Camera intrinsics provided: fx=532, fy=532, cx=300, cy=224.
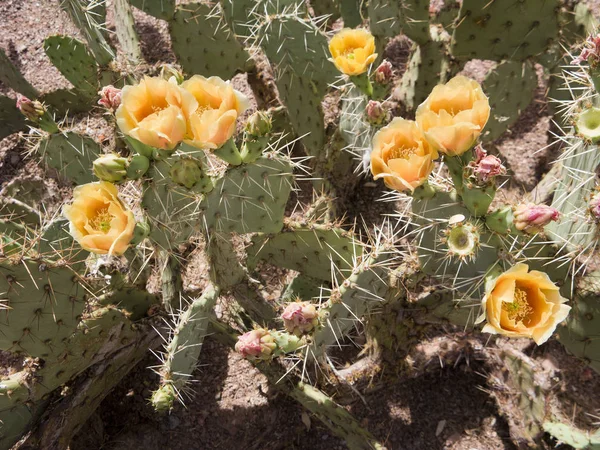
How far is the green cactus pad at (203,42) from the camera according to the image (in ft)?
8.81

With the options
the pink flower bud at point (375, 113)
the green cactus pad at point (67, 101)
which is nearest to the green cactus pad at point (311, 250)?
the pink flower bud at point (375, 113)

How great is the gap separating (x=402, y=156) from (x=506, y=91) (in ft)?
5.13

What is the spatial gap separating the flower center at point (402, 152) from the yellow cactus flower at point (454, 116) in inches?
2.7

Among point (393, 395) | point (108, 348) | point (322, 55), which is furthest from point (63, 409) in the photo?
point (322, 55)

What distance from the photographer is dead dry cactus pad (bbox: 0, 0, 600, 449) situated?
1356 millimetres

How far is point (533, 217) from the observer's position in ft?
4.39

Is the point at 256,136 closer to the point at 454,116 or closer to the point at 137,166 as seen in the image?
the point at 137,166

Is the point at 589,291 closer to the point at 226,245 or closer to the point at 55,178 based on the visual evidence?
the point at 226,245

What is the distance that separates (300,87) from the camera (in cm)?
249

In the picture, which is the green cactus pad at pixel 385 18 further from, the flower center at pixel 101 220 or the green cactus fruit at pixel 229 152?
the flower center at pixel 101 220

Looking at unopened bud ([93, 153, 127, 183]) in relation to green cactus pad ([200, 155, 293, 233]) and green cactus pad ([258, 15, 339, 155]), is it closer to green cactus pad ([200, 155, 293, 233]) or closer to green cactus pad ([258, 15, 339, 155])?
green cactus pad ([200, 155, 293, 233])

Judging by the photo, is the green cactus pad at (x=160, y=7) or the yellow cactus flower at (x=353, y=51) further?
the green cactus pad at (x=160, y=7)

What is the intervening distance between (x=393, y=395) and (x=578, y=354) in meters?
0.84

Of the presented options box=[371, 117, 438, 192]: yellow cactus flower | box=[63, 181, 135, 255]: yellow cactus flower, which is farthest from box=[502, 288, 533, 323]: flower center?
box=[63, 181, 135, 255]: yellow cactus flower
